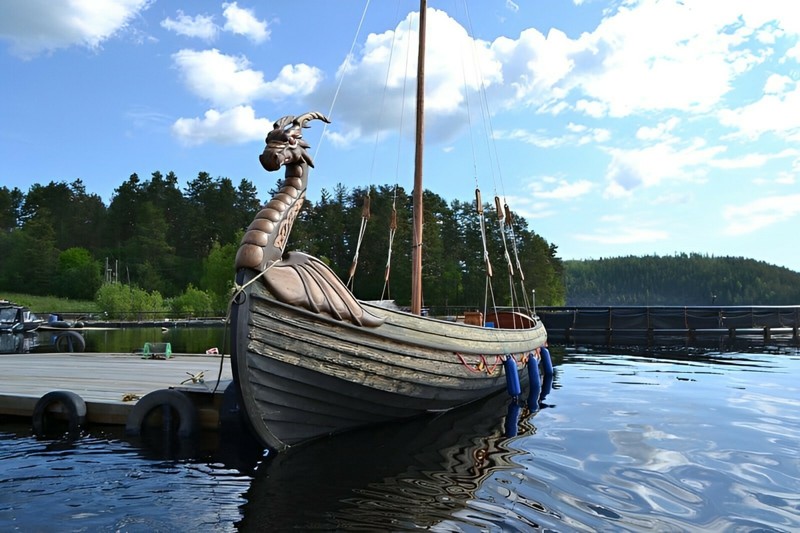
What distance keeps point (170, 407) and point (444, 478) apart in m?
4.08

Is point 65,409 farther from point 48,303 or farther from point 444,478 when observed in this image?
point 48,303

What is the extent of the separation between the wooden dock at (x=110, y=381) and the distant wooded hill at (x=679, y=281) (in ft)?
453

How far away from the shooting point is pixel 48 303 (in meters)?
62.6

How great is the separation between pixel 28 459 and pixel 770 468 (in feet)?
29.3

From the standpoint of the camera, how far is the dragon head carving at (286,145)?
6750 millimetres

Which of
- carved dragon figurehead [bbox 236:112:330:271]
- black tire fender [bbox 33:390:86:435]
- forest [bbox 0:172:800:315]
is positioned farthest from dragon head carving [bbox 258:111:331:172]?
forest [bbox 0:172:800:315]

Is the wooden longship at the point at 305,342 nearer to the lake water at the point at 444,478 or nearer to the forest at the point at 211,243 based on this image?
the lake water at the point at 444,478

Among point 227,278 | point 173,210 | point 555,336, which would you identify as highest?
point 173,210

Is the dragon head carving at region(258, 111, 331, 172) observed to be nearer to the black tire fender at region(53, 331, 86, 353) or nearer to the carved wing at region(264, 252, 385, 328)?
the carved wing at region(264, 252, 385, 328)

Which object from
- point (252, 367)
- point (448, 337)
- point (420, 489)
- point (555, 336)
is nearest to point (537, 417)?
point (448, 337)

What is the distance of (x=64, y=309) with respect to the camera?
57406mm

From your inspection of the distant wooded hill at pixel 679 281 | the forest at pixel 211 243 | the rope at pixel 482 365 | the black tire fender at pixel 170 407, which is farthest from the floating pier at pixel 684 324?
the distant wooded hill at pixel 679 281

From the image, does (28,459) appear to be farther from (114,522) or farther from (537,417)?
(537,417)

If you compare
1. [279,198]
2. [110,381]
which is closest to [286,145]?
[279,198]
